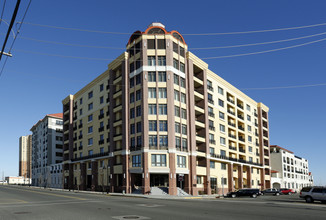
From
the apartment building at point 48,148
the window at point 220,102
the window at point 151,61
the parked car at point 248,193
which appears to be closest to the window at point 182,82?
the window at point 151,61

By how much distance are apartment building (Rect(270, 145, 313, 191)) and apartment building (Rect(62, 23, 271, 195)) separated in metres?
36.5

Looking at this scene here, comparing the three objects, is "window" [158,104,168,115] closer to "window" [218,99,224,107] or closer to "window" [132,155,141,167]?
"window" [132,155,141,167]

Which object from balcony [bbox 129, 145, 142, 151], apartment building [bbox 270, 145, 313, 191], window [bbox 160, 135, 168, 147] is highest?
window [bbox 160, 135, 168, 147]

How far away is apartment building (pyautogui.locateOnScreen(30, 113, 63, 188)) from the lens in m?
114

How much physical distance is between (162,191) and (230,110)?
34.3 meters

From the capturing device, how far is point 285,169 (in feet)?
387

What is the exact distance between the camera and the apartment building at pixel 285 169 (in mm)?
112562

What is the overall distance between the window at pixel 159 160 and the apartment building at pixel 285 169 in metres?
63.6

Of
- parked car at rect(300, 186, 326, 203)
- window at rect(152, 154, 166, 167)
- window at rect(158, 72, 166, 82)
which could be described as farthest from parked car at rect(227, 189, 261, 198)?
window at rect(158, 72, 166, 82)

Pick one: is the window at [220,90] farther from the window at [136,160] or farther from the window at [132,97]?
the window at [136,160]

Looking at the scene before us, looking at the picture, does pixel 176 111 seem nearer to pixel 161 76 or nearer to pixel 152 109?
pixel 152 109

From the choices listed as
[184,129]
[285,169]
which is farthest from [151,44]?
[285,169]

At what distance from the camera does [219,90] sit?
7588 centimetres

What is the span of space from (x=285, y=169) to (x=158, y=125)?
78.4 meters
